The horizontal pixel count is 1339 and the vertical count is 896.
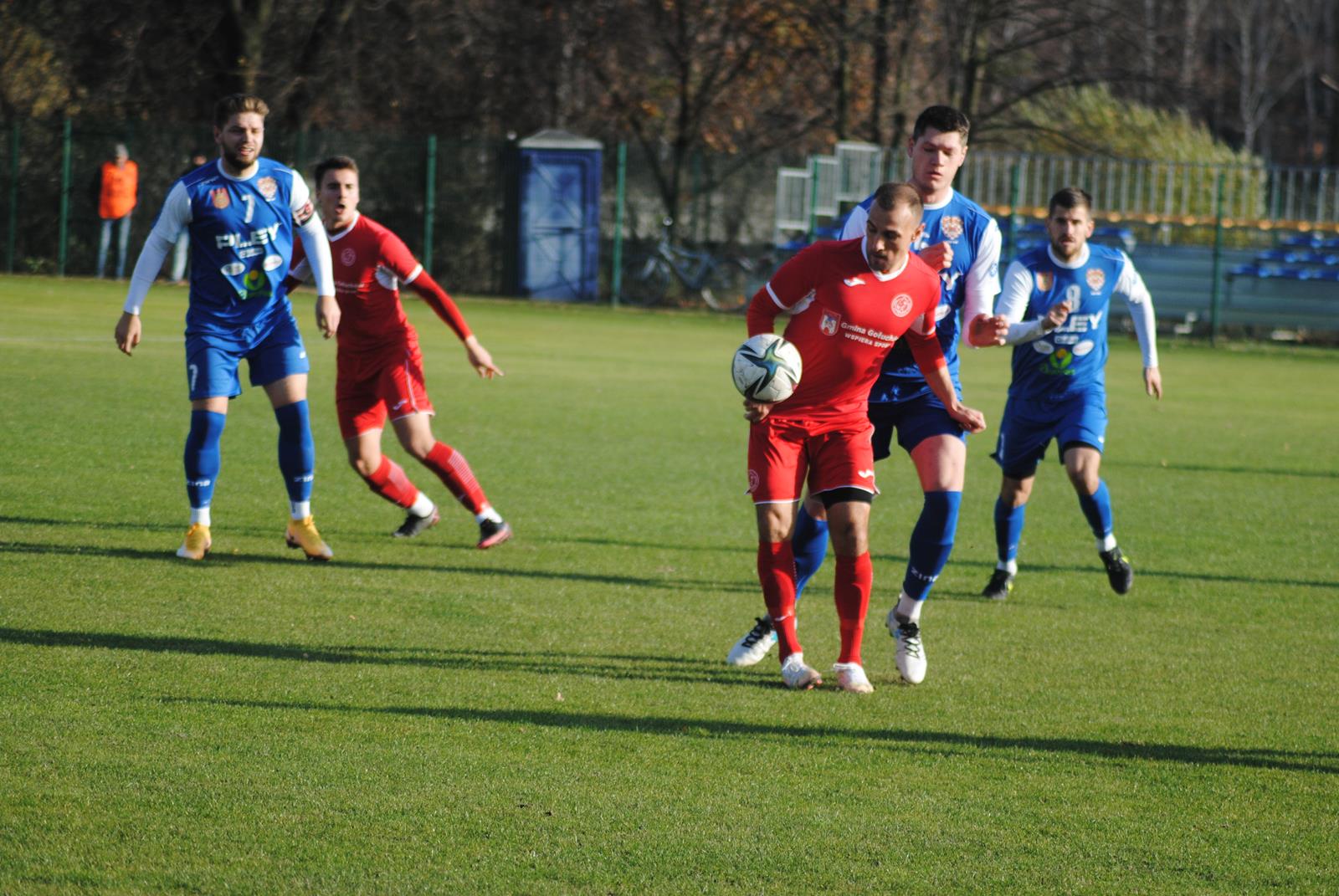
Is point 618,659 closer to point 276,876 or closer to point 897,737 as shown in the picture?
point 897,737

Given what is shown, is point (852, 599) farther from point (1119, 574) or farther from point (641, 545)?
point (641, 545)

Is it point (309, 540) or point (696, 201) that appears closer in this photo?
point (309, 540)

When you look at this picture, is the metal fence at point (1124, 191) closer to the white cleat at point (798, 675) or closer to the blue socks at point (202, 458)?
the blue socks at point (202, 458)

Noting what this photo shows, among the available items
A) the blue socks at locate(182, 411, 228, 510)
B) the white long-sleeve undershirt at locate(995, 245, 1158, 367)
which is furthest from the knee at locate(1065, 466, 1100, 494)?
the blue socks at locate(182, 411, 228, 510)

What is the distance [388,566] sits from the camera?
7.67m

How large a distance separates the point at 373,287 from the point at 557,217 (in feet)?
66.5

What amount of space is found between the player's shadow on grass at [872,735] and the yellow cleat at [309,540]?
2.51m

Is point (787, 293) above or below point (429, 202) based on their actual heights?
below

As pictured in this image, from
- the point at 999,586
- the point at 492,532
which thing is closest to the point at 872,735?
the point at 999,586

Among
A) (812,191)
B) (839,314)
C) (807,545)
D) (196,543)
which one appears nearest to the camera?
(839,314)

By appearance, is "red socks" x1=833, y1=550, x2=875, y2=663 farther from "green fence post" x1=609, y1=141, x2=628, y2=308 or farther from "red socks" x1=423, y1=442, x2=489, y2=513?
"green fence post" x1=609, y1=141, x2=628, y2=308

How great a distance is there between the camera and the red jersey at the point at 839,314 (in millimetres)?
5742

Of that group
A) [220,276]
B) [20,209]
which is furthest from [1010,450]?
[20,209]

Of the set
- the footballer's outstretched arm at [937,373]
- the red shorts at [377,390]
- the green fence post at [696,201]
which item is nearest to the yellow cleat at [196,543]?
the red shorts at [377,390]
